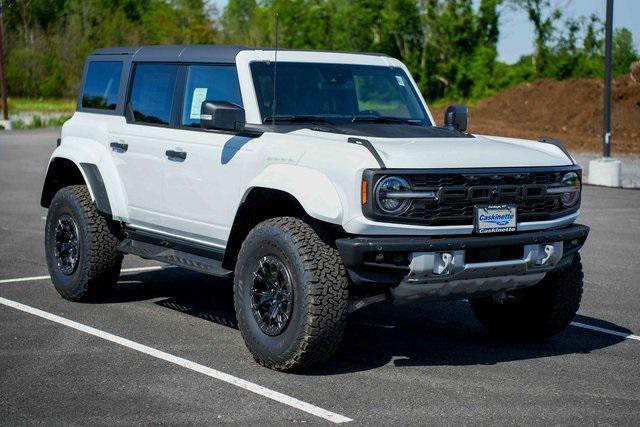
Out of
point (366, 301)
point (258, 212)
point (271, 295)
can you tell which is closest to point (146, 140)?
point (258, 212)

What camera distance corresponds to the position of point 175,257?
26.0 feet

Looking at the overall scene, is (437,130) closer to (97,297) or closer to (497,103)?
(97,297)

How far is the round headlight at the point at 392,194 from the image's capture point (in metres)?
6.30

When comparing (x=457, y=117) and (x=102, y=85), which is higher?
(x=102, y=85)

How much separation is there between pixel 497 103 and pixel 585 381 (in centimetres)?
4191

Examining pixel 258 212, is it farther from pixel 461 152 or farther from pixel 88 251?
pixel 88 251

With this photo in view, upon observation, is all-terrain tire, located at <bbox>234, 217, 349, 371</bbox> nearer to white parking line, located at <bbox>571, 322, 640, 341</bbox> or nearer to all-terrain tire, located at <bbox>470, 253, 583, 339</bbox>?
all-terrain tire, located at <bbox>470, 253, 583, 339</bbox>

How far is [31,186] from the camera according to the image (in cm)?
1997

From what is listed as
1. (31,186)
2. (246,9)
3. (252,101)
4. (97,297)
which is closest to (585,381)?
(252,101)

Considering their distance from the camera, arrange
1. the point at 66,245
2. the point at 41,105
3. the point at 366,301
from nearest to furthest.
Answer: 1. the point at 366,301
2. the point at 66,245
3. the point at 41,105

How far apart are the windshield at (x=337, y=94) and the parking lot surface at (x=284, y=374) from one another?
1594 millimetres

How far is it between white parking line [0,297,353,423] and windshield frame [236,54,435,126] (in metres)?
1.68

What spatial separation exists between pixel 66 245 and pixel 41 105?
64711mm

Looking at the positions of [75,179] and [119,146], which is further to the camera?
[75,179]
